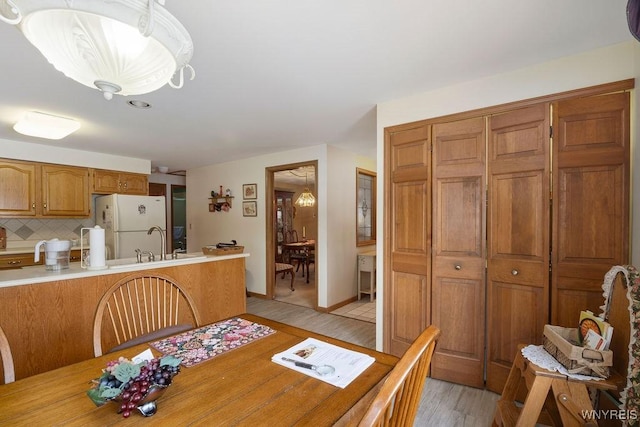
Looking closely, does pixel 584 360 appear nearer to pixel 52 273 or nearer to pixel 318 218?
pixel 318 218

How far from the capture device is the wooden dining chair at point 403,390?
1.77 feet

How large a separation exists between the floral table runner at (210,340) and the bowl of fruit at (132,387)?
0.77 feet

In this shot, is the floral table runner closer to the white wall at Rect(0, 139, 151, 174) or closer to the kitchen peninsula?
the kitchen peninsula

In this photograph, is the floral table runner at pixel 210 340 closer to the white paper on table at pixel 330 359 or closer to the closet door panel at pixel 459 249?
the white paper on table at pixel 330 359

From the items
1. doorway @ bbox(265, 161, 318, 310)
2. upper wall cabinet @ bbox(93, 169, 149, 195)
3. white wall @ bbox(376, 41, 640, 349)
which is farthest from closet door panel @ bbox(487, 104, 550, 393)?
upper wall cabinet @ bbox(93, 169, 149, 195)

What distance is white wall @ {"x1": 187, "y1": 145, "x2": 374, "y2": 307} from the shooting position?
402cm

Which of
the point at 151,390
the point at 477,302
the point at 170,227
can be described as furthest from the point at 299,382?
the point at 170,227

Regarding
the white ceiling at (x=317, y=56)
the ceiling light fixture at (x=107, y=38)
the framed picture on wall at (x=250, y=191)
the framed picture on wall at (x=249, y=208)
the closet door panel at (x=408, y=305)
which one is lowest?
the closet door panel at (x=408, y=305)

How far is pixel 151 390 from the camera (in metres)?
0.79

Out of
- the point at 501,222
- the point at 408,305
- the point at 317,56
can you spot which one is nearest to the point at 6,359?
the point at 317,56

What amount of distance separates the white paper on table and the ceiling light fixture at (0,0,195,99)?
3.52ft

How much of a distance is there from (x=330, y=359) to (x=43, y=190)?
454 cm

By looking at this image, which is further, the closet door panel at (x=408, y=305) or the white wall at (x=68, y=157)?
the white wall at (x=68, y=157)

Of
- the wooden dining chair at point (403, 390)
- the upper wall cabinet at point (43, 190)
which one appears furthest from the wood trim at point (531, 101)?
the upper wall cabinet at point (43, 190)
